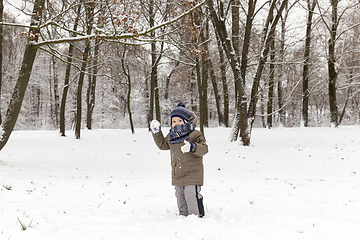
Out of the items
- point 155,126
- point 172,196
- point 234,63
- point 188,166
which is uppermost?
point 234,63

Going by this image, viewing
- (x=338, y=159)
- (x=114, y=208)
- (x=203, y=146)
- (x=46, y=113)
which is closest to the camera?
(x=203, y=146)

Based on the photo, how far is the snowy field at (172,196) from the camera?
337 cm

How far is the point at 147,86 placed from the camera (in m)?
31.8

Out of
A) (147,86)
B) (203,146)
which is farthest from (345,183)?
(147,86)

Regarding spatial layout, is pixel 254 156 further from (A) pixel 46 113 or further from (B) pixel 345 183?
(A) pixel 46 113

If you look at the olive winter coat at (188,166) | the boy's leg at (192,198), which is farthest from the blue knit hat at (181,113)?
the boy's leg at (192,198)

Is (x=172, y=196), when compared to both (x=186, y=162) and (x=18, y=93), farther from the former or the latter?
(x=18, y=93)

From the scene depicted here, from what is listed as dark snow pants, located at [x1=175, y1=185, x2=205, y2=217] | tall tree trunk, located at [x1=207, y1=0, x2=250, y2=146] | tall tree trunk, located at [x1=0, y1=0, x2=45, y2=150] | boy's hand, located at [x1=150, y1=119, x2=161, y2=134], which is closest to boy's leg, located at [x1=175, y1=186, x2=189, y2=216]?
dark snow pants, located at [x1=175, y1=185, x2=205, y2=217]

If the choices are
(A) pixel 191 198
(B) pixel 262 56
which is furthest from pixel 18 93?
(B) pixel 262 56

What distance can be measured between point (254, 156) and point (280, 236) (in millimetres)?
8138

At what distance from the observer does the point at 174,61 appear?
2308cm

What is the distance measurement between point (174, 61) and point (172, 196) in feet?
61.7

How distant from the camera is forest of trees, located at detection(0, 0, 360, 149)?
8.01m

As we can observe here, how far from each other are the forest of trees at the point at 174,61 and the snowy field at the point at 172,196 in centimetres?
263
